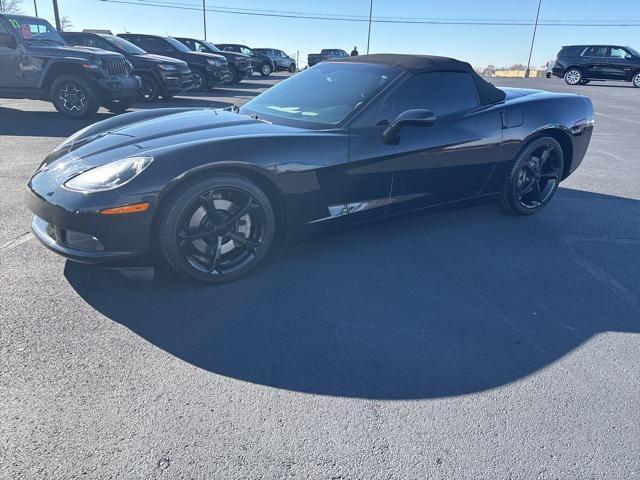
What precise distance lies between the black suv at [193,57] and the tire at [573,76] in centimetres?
1865

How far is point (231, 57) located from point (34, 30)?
35.4ft

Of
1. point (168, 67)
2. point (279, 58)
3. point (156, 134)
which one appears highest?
point (156, 134)

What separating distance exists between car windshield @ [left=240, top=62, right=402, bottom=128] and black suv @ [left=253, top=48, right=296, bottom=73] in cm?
2742

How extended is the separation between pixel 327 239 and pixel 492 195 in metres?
1.64

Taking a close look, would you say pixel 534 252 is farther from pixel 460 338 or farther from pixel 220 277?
pixel 220 277

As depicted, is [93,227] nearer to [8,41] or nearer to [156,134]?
[156,134]

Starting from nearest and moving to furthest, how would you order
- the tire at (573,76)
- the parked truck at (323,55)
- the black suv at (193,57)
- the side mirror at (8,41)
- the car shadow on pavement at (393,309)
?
the car shadow on pavement at (393,309)
the side mirror at (8,41)
the black suv at (193,57)
the tire at (573,76)
the parked truck at (323,55)

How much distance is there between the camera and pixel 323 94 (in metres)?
3.79

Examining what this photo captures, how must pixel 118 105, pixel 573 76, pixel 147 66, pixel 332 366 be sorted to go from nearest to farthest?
pixel 332 366 < pixel 118 105 < pixel 147 66 < pixel 573 76

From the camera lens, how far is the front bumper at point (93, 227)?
262 centimetres

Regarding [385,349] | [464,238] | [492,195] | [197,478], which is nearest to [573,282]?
[464,238]

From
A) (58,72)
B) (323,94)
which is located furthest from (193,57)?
(323,94)

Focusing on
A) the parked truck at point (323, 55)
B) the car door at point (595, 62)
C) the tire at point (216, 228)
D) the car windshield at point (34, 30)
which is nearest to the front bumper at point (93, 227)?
the tire at point (216, 228)

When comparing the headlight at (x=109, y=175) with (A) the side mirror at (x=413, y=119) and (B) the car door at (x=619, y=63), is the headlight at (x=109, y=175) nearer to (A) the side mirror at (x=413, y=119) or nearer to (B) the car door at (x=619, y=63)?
(A) the side mirror at (x=413, y=119)
